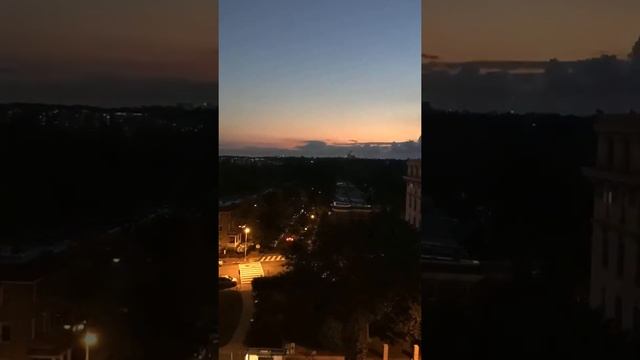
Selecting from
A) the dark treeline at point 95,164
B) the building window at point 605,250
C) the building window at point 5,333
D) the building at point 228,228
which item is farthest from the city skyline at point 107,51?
the building window at point 605,250

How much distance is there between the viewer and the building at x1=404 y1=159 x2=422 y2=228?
3570 mm

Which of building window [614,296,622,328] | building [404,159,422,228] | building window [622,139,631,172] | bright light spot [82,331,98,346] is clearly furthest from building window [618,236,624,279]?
bright light spot [82,331,98,346]

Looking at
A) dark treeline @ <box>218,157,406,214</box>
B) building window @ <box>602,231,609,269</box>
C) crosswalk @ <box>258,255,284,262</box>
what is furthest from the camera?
crosswalk @ <box>258,255,284,262</box>

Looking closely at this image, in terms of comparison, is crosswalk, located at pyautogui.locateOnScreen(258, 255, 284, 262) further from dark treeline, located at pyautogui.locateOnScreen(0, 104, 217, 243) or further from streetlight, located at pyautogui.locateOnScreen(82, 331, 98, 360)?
streetlight, located at pyautogui.locateOnScreen(82, 331, 98, 360)

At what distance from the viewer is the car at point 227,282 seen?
388 cm

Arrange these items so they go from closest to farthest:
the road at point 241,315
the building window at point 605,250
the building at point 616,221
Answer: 1. the building at point 616,221
2. the building window at point 605,250
3. the road at point 241,315

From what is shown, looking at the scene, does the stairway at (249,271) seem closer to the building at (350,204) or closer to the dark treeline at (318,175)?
the dark treeline at (318,175)

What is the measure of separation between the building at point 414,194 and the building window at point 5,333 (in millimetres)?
2284

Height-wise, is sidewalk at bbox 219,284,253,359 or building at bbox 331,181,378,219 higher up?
building at bbox 331,181,378,219

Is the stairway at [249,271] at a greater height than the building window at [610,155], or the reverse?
the building window at [610,155]

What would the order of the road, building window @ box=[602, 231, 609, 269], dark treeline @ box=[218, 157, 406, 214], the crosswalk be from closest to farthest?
building window @ box=[602, 231, 609, 269] < dark treeline @ box=[218, 157, 406, 214] < the road < the crosswalk

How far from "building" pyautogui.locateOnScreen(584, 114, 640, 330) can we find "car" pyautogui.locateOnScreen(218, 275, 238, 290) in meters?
2.11

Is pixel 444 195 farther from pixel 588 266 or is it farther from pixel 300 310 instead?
pixel 300 310

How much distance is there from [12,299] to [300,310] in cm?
178
